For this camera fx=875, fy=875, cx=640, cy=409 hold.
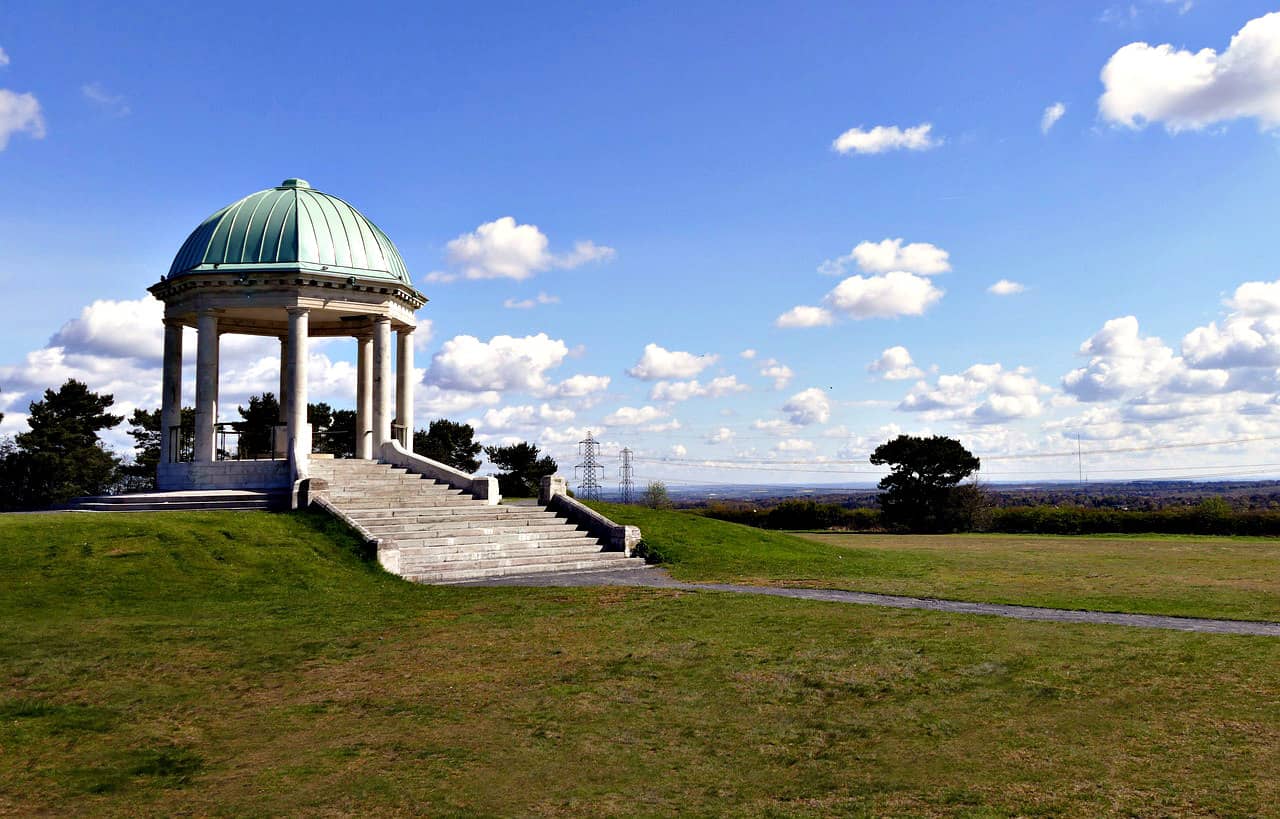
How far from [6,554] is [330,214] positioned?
16168 mm

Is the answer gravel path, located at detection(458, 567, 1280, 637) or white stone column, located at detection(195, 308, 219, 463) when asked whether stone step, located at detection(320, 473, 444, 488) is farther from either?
gravel path, located at detection(458, 567, 1280, 637)

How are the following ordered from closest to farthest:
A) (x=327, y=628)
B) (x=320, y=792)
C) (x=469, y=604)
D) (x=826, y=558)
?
(x=320, y=792), (x=327, y=628), (x=469, y=604), (x=826, y=558)

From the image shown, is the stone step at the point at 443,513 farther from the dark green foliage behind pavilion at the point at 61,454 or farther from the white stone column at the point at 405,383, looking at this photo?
the dark green foliage behind pavilion at the point at 61,454

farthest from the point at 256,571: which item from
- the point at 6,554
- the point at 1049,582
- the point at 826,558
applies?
the point at 1049,582

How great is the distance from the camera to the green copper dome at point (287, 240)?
2880 centimetres

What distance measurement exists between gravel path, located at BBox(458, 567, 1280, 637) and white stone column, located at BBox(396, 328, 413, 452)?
13.3 metres

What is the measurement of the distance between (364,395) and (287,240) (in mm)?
6963

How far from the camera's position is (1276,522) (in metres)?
49.8

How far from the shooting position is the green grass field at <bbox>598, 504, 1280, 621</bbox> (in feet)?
54.9

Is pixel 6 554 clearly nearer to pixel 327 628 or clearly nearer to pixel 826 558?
pixel 327 628

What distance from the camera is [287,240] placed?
29.0 m

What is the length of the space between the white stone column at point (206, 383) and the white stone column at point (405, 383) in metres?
6.38

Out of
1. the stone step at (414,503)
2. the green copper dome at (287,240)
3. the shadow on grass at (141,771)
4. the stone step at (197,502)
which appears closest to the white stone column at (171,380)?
the green copper dome at (287,240)

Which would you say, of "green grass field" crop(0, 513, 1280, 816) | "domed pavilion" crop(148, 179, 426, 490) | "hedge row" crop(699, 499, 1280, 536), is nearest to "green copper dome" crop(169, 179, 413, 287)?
"domed pavilion" crop(148, 179, 426, 490)
